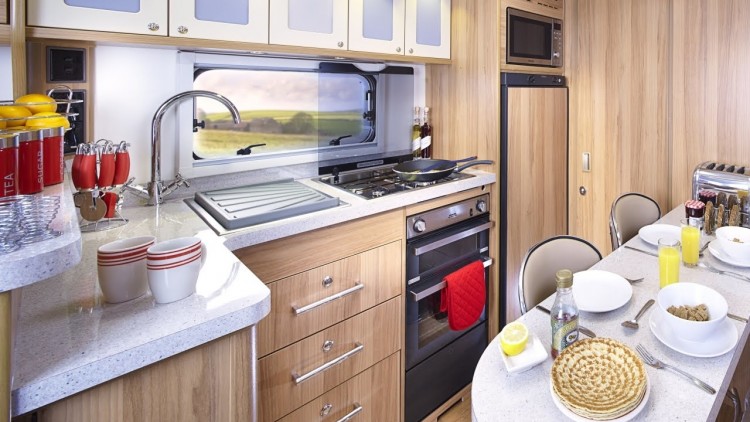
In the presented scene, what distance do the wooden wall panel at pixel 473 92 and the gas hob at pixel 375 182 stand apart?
10.4 inches

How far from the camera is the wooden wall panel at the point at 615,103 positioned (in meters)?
2.63

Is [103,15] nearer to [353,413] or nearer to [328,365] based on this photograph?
[328,365]

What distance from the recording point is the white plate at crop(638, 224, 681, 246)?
1.74m

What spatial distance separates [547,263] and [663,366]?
0.68 meters

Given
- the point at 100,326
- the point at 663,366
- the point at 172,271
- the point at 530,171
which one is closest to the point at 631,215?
the point at 530,171

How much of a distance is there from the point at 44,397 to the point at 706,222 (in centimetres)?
228

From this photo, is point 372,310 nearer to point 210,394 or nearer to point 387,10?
point 210,394

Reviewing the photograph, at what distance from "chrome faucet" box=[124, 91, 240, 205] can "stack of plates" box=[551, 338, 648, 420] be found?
1399 mm

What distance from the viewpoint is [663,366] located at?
0.95 m

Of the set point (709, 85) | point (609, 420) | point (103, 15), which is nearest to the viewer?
point (609, 420)

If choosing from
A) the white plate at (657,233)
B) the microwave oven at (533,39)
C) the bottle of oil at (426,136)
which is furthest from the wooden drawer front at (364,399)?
the microwave oven at (533,39)

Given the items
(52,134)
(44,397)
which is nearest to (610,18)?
(52,134)

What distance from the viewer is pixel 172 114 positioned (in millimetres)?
1823

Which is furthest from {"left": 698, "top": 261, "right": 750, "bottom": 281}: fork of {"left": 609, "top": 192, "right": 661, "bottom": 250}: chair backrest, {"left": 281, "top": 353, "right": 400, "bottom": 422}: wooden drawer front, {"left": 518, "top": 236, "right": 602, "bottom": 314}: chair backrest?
{"left": 281, "top": 353, "right": 400, "bottom": 422}: wooden drawer front
